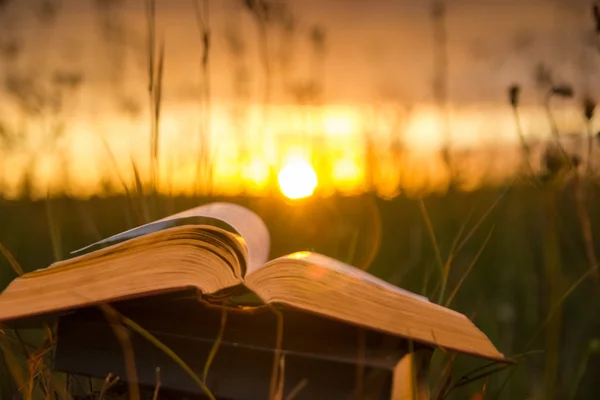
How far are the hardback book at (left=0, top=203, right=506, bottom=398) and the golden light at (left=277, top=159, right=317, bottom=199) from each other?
4.78ft

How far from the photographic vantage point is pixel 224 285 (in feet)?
3.15

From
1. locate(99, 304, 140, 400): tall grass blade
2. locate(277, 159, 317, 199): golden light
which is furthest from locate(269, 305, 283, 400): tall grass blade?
locate(277, 159, 317, 199): golden light

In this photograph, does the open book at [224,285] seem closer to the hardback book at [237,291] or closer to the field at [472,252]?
the hardback book at [237,291]

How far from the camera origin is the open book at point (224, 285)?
927mm

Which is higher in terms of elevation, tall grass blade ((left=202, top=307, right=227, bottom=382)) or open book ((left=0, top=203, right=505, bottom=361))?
open book ((left=0, top=203, right=505, bottom=361))

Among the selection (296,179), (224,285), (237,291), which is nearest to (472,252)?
(296,179)

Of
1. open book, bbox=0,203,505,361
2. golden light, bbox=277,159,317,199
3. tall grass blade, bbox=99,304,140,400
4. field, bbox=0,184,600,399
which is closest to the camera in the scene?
open book, bbox=0,203,505,361

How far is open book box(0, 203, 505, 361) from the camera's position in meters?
0.93

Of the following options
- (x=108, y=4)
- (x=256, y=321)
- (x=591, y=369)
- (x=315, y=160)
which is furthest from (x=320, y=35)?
(x=256, y=321)

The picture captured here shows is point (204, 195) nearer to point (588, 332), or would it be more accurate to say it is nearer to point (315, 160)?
point (588, 332)

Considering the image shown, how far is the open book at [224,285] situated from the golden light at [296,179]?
1470mm

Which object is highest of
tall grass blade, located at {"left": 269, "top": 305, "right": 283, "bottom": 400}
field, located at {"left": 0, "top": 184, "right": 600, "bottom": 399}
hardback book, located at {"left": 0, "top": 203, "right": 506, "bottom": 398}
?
hardback book, located at {"left": 0, "top": 203, "right": 506, "bottom": 398}

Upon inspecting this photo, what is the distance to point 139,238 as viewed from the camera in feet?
3.25

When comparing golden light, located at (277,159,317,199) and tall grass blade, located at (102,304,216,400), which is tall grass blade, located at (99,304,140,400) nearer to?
tall grass blade, located at (102,304,216,400)
